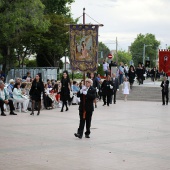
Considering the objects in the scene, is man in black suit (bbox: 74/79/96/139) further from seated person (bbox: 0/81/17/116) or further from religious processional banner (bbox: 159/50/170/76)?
religious processional banner (bbox: 159/50/170/76)

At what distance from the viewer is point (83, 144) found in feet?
47.9

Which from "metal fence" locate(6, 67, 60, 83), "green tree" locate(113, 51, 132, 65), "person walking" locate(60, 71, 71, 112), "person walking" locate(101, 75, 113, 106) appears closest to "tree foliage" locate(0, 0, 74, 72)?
"metal fence" locate(6, 67, 60, 83)

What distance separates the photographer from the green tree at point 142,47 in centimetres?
17025

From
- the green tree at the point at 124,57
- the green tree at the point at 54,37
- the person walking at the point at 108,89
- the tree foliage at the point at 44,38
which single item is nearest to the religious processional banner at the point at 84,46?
the person walking at the point at 108,89

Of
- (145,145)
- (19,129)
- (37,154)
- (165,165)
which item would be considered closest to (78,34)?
(19,129)

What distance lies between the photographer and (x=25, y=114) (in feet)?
80.1

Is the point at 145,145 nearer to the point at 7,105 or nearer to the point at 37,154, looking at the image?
the point at 37,154

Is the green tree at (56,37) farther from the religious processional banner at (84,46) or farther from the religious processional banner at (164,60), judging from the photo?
the religious processional banner at (84,46)

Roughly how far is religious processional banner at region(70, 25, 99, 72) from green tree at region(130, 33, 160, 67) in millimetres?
151378

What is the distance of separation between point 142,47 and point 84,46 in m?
161

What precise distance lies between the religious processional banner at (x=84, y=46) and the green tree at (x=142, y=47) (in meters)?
151

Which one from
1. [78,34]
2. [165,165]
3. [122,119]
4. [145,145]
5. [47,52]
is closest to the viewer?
[165,165]

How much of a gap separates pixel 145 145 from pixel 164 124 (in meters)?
6.65

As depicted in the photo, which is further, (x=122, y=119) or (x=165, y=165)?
(x=122, y=119)
